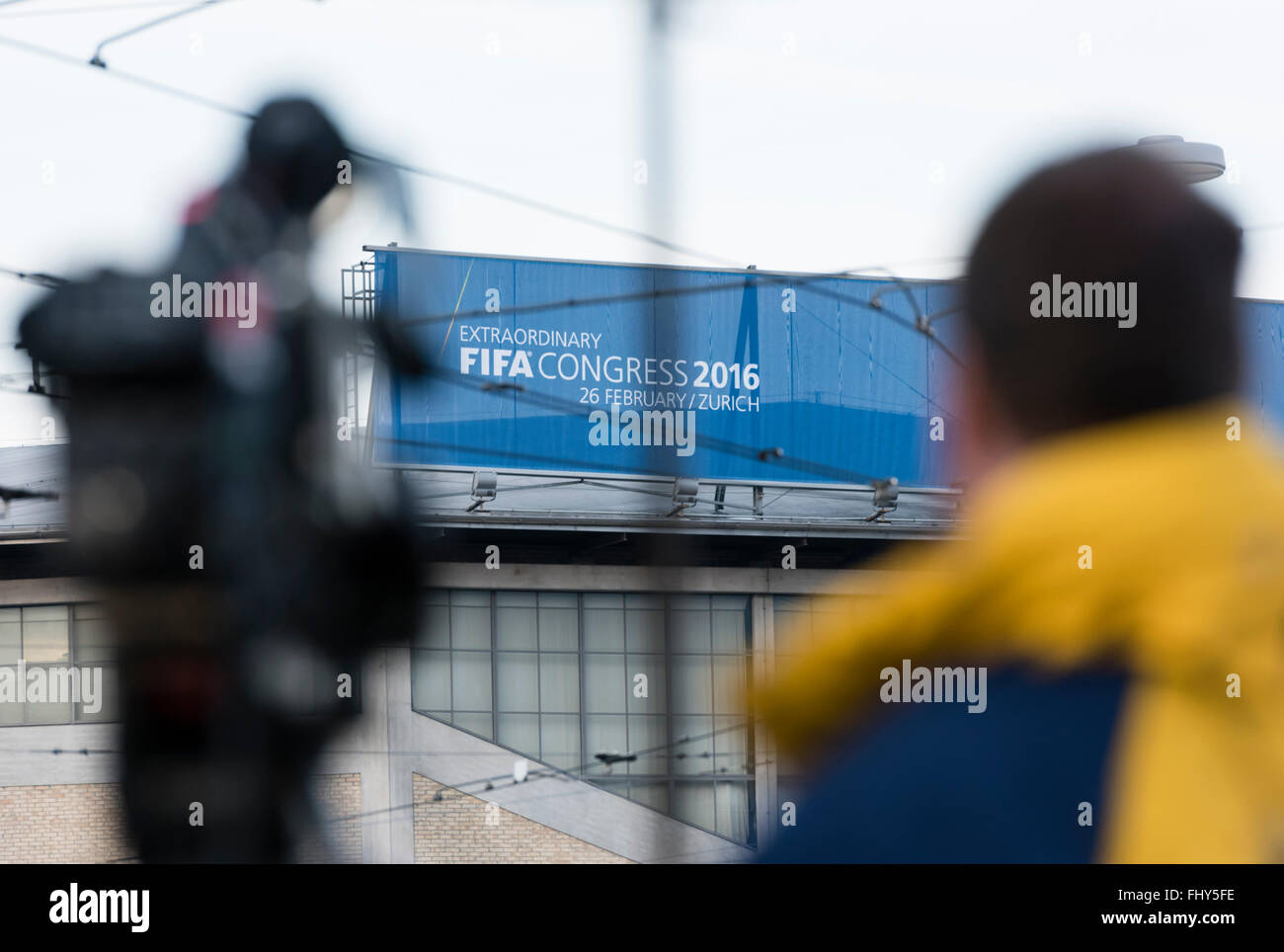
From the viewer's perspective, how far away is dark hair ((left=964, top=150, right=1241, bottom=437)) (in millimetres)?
577

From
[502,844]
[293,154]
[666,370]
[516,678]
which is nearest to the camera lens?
[502,844]

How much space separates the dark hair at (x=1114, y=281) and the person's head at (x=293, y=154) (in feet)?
4.78

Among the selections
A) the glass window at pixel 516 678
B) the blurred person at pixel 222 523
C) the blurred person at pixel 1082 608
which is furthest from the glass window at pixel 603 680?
the blurred person at pixel 1082 608

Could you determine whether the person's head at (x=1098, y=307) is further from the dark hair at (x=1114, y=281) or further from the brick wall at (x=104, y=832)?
the brick wall at (x=104, y=832)

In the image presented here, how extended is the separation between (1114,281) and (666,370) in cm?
153

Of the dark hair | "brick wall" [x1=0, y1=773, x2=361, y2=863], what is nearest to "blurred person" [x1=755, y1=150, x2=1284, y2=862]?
the dark hair

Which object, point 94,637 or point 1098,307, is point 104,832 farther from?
point 1098,307

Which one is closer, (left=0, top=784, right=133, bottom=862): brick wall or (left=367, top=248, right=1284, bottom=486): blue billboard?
(left=0, top=784, right=133, bottom=862): brick wall

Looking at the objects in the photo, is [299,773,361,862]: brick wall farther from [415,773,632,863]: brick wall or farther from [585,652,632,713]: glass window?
[585,652,632,713]: glass window

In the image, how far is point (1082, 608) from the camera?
1.65ft

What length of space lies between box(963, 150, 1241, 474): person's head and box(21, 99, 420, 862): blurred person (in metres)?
1.22

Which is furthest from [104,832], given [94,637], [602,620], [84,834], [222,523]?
[602,620]

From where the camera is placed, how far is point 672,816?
148 cm
